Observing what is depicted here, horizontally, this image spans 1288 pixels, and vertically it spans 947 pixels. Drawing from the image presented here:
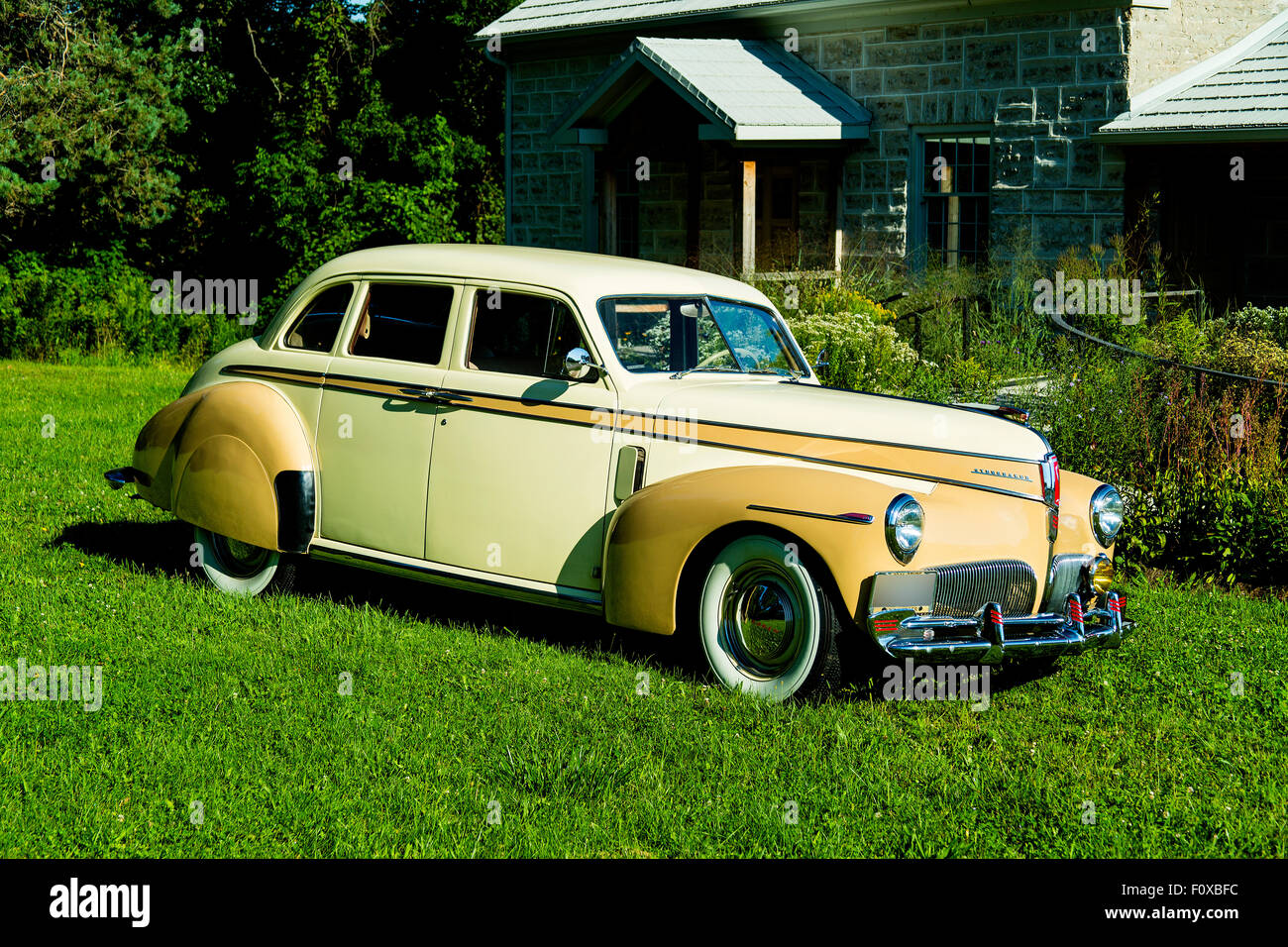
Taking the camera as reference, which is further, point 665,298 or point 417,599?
point 417,599

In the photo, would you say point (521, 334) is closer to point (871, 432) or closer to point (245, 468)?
point (245, 468)

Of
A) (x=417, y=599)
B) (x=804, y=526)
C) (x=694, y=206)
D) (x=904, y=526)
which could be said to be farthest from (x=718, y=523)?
(x=694, y=206)

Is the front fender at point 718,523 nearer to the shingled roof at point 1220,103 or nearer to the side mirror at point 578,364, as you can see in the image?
the side mirror at point 578,364

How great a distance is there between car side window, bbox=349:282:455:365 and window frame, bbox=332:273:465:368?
0.01m

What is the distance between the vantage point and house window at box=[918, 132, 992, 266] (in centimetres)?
1677

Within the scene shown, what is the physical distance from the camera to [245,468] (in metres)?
7.26

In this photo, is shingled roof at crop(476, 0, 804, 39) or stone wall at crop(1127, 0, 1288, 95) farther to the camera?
shingled roof at crop(476, 0, 804, 39)

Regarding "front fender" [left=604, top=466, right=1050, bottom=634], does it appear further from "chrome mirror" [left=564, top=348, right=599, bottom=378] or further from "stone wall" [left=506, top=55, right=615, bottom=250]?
"stone wall" [left=506, top=55, right=615, bottom=250]

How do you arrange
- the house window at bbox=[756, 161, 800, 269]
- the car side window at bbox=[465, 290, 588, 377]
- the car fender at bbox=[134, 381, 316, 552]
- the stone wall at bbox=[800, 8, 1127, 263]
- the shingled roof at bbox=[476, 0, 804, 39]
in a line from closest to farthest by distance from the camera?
1. the car side window at bbox=[465, 290, 588, 377]
2. the car fender at bbox=[134, 381, 316, 552]
3. the stone wall at bbox=[800, 8, 1127, 263]
4. the house window at bbox=[756, 161, 800, 269]
5. the shingled roof at bbox=[476, 0, 804, 39]

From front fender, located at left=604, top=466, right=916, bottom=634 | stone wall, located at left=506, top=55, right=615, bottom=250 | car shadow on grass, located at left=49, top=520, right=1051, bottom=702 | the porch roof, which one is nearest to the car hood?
front fender, located at left=604, top=466, right=916, bottom=634

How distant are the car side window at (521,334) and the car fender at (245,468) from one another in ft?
3.67

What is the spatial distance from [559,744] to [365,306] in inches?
116

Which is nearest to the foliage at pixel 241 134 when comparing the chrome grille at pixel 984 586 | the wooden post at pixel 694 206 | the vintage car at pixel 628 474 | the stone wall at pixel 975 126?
the stone wall at pixel 975 126

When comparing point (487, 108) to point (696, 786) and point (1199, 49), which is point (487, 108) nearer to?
point (1199, 49)
